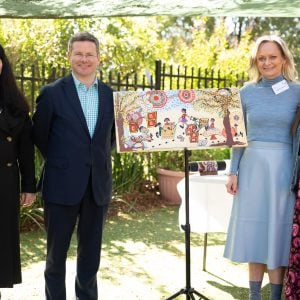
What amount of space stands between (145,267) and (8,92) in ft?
8.37

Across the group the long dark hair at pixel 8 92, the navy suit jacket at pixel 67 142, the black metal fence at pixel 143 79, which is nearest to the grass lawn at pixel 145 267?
the navy suit jacket at pixel 67 142

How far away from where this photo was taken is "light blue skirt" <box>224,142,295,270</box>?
356cm

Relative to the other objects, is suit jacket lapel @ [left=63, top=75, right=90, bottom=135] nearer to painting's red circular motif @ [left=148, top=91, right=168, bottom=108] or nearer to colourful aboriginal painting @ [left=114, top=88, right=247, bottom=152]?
colourful aboriginal painting @ [left=114, top=88, right=247, bottom=152]

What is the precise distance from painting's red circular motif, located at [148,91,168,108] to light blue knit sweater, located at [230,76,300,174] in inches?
23.3

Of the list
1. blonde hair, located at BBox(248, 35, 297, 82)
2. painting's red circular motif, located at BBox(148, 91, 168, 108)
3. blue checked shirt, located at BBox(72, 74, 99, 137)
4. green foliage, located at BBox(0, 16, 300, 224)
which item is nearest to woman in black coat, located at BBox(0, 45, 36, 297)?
blue checked shirt, located at BBox(72, 74, 99, 137)

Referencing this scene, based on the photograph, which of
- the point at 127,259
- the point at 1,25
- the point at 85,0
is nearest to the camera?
the point at 85,0

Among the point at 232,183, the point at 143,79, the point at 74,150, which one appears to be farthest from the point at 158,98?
the point at 143,79

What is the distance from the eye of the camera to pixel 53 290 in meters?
3.50

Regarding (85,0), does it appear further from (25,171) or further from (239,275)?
(239,275)

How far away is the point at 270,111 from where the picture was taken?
11.5 ft

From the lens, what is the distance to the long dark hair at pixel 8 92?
3240mm

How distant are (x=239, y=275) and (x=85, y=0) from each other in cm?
284

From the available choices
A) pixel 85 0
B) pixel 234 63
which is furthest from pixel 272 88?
pixel 234 63

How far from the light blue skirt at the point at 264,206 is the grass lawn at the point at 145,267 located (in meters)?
0.79
